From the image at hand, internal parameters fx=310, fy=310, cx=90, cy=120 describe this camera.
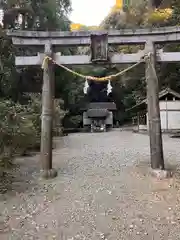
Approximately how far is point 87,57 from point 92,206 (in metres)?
4.35

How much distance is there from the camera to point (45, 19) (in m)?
26.2

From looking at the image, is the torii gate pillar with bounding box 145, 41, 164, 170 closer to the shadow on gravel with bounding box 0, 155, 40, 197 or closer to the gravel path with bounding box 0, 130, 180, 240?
the gravel path with bounding box 0, 130, 180, 240

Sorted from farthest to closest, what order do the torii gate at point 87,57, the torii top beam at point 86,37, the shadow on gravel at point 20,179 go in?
the torii top beam at point 86,37 < the torii gate at point 87,57 < the shadow on gravel at point 20,179

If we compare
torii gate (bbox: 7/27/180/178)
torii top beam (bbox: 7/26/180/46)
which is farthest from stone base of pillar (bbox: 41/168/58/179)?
torii top beam (bbox: 7/26/180/46)

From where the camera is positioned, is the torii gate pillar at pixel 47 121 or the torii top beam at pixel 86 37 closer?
the torii gate pillar at pixel 47 121

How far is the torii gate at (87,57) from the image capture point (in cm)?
849

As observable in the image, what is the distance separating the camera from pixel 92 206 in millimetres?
6383

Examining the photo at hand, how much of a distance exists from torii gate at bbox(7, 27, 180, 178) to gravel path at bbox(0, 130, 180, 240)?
2.60 feet

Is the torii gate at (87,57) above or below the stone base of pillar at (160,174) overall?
above

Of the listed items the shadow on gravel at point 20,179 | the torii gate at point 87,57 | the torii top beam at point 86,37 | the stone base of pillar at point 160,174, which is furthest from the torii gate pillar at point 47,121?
the stone base of pillar at point 160,174

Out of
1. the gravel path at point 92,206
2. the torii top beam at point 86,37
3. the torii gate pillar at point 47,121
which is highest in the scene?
the torii top beam at point 86,37

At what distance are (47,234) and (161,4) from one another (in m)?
30.1

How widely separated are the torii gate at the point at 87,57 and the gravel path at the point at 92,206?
792 mm

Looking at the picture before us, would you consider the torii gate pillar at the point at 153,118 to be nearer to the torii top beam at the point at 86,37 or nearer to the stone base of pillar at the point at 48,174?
the torii top beam at the point at 86,37
